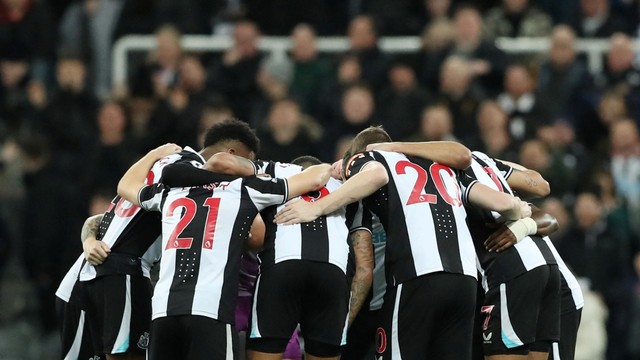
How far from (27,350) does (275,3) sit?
5635 mm

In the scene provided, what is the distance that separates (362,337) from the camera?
33.0ft

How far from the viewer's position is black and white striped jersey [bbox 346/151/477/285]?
9.12 m

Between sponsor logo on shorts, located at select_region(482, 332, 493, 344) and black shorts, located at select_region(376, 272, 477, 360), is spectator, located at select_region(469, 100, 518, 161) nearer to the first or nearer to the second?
sponsor logo on shorts, located at select_region(482, 332, 493, 344)

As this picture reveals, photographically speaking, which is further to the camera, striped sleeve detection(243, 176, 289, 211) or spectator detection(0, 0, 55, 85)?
spectator detection(0, 0, 55, 85)

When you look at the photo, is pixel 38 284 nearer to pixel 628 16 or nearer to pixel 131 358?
pixel 131 358

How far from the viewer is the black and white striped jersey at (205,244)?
8.73 m

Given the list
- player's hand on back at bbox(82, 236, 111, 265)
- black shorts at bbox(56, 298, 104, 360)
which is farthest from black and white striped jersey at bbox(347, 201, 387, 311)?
black shorts at bbox(56, 298, 104, 360)

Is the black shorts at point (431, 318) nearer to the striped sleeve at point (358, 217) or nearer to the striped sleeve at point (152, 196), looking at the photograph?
the striped sleeve at point (358, 217)

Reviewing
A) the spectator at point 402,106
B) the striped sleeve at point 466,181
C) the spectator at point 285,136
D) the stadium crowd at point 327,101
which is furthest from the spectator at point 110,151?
the striped sleeve at point 466,181

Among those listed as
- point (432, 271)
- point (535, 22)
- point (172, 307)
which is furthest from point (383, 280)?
point (535, 22)

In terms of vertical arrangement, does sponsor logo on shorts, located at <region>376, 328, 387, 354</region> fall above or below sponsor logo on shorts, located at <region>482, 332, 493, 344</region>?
above

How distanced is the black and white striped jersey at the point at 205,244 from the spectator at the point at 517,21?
800cm

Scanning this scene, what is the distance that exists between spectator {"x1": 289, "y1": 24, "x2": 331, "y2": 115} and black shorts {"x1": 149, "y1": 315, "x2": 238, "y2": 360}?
7.23 m

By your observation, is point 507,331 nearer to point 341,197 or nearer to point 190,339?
point 341,197
